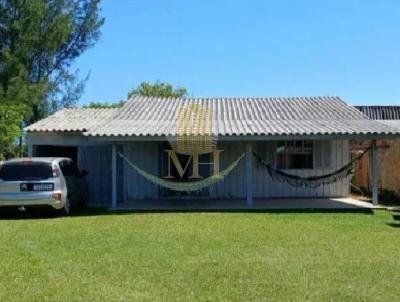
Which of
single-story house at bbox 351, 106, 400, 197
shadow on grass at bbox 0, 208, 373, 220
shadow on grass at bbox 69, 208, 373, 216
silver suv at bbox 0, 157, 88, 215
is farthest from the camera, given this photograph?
single-story house at bbox 351, 106, 400, 197

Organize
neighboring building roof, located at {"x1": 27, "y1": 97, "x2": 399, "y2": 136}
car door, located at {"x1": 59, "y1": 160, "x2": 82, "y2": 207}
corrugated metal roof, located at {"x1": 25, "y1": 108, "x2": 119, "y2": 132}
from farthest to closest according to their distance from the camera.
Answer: corrugated metal roof, located at {"x1": 25, "y1": 108, "x2": 119, "y2": 132} → neighboring building roof, located at {"x1": 27, "y1": 97, "x2": 399, "y2": 136} → car door, located at {"x1": 59, "y1": 160, "x2": 82, "y2": 207}

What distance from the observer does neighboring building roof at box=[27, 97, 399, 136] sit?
16.8 m

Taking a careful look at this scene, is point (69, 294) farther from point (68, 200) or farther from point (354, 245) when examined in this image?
point (68, 200)

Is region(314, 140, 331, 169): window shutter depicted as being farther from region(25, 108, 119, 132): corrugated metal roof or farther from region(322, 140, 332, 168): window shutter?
region(25, 108, 119, 132): corrugated metal roof

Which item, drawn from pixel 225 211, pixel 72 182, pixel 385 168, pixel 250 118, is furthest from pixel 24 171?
pixel 385 168

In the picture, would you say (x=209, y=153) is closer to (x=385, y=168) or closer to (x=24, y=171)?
(x=24, y=171)

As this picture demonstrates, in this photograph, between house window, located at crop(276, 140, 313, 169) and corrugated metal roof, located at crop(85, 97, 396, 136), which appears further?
house window, located at crop(276, 140, 313, 169)

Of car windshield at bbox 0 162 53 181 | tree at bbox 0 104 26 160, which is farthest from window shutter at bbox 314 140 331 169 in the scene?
tree at bbox 0 104 26 160

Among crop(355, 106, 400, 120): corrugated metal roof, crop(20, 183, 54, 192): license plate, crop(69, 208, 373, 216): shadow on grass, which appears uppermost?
crop(355, 106, 400, 120): corrugated metal roof

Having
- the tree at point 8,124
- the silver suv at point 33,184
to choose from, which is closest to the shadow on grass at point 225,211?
the silver suv at point 33,184

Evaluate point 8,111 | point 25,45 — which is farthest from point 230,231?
point 25,45

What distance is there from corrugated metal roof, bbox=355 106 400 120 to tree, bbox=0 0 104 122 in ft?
51.7

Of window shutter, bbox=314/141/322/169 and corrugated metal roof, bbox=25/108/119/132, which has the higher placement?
corrugated metal roof, bbox=25/108/119/132

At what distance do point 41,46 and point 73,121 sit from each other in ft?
37.9
